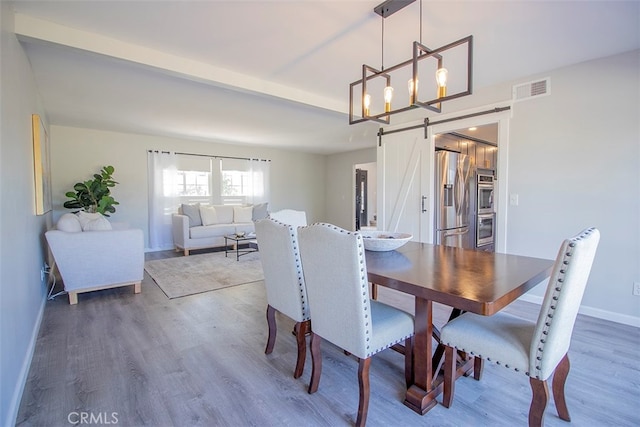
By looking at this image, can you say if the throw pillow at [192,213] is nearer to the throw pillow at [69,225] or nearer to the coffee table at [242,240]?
the coffee table at [242,240]

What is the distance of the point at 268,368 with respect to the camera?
6.57 ft

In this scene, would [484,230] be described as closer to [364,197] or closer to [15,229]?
[364,197]

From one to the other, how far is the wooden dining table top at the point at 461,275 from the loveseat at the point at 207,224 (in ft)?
15.1

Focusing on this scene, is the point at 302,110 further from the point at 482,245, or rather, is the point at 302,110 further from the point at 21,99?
the point at 482,245

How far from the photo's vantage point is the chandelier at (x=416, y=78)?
187cm

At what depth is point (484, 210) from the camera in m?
5.32

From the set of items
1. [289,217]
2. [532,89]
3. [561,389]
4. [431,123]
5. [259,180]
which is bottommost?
[561,389]

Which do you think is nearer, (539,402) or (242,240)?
(539,402)

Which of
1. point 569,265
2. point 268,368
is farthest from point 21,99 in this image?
point 569,265

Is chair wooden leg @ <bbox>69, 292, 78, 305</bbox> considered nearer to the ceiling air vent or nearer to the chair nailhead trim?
the chair nailhead trim

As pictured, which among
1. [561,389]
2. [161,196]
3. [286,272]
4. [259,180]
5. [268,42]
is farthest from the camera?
[259,180]

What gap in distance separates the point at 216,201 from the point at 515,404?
258 inches

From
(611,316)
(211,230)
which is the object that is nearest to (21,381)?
(211,230)

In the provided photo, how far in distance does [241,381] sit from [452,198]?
3823mm
